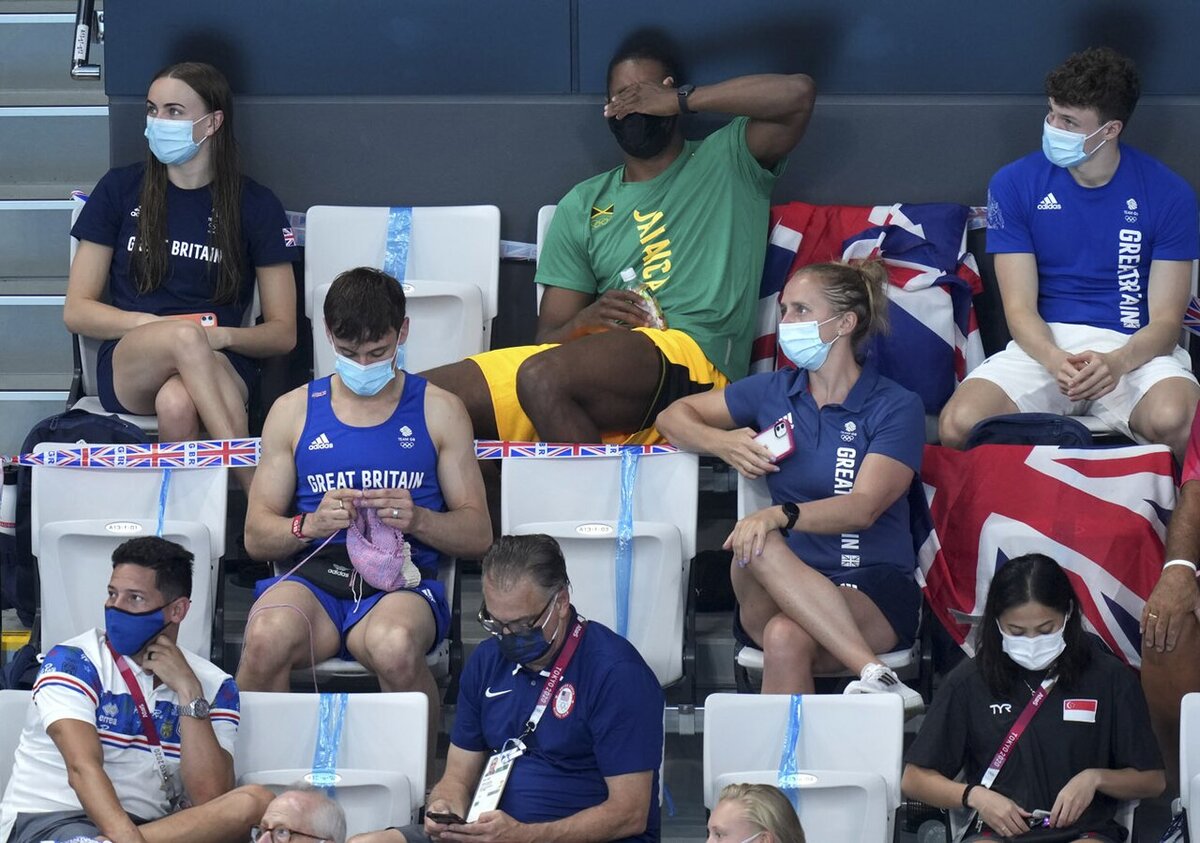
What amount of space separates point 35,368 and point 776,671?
10.5ft

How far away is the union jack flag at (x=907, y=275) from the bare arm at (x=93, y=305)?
1955 millimetres

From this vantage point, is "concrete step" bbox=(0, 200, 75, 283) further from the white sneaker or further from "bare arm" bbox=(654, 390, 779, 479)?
the white sneaker

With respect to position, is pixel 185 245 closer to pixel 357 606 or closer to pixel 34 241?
pixel 34 241

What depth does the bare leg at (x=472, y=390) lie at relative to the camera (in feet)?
17.8

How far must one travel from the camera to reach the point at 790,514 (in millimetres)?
4629

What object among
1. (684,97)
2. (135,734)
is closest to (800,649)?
(135,734)

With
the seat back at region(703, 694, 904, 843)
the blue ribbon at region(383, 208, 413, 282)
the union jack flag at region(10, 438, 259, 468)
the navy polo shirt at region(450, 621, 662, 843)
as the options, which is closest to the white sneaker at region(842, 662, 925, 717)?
the seat back at region(703, 694, 904, 843)

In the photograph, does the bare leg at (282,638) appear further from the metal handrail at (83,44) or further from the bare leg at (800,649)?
the metal handrail at (83,44)

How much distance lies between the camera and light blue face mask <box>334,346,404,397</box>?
4.80m

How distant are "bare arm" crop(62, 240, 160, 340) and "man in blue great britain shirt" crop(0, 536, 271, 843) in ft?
4.70

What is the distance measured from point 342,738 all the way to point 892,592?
1.45 m

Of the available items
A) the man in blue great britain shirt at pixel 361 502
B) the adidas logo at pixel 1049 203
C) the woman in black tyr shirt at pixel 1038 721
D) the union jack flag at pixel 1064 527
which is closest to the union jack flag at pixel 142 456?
the man in blue great britain shirt at pixel 361 502

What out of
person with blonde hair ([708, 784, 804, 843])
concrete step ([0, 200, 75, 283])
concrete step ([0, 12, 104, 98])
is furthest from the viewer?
concrete step ([0, 12, 104, 98])

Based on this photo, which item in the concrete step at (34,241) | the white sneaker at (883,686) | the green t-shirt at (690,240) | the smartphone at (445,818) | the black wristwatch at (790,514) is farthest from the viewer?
the concrete step at (34,241)
